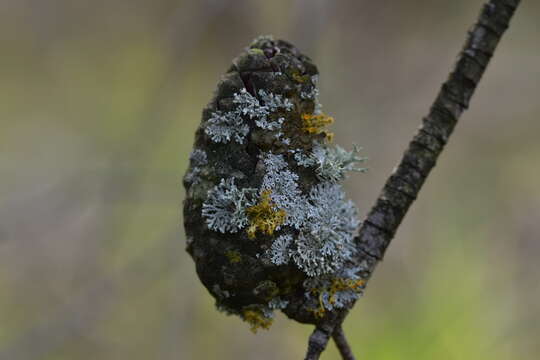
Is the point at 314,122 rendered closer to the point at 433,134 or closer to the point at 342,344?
the point at 433,134

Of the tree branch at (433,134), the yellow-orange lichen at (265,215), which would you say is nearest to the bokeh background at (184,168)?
the tree branch at (433,134)

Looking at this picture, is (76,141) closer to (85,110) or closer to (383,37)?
(85,110)

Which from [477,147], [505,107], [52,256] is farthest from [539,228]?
[52,256]

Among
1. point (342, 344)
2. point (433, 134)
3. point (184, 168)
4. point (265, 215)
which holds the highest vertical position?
point (184, 168)

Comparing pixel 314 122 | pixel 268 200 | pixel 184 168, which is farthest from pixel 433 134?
pixel 184 168

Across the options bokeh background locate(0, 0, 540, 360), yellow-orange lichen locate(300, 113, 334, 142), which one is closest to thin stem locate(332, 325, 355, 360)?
yellow-orange lichen locate(300, 113, 334, 142)

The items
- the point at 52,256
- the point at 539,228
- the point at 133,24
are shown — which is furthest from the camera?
the point at 133,24
